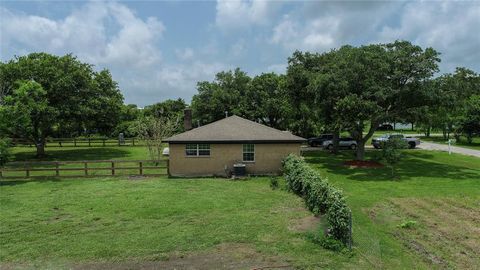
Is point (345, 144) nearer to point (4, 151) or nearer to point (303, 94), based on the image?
point (303, 94)

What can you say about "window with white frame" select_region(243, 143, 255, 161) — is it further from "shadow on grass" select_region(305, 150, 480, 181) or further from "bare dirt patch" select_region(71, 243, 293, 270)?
"bare dirt patch" select_region(71, 243, 293, 270)

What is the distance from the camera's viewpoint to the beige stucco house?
22125 millimetres

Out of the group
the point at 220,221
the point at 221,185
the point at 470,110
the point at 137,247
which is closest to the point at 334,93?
the point at 221,185

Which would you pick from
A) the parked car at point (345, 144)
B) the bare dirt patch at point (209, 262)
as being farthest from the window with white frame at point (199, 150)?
the parked car at point (345, 144)

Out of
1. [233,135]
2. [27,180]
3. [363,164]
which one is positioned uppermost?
[233,135]

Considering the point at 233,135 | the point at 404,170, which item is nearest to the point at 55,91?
the point at 233,135

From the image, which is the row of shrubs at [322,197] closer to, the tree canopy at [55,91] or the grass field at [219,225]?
the grass field at [219,225]

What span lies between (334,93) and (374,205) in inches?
427

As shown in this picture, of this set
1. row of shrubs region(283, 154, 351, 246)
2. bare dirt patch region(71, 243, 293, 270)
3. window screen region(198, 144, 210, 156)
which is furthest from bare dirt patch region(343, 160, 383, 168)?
bare dirt patch region(71, 243, 293, 270)

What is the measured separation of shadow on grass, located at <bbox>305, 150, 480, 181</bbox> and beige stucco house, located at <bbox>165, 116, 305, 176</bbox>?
12.8 ft

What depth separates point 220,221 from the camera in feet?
40.9

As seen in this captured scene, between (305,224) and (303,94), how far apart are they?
20.1 meters

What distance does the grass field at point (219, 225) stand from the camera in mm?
9291

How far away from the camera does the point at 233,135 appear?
897 inches
